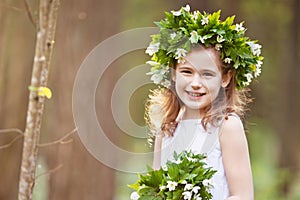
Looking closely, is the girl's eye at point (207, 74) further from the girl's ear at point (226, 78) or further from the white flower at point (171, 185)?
the white flower at point (171, 185)

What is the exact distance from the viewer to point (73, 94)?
16.5 ft

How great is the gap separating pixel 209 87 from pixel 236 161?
29cm

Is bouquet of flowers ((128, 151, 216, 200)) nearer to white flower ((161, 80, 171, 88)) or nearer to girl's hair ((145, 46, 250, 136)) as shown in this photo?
girl's hair ((145, 46, 250, 136))

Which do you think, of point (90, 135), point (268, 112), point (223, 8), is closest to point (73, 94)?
point (90, 135)

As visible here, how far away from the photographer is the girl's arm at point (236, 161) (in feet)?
8.14

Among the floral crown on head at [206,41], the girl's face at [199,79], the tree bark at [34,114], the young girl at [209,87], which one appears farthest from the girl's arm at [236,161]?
the tree bark at [34,114]

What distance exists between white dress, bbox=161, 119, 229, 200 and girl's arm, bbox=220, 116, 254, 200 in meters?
0.03

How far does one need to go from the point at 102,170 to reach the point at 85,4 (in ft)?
4.12

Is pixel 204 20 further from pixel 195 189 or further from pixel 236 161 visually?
pixel 195 189

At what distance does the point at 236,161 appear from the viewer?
250 centimetres

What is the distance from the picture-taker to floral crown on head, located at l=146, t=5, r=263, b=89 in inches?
103

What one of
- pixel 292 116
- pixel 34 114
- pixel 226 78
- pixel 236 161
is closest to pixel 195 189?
pixel 236 161

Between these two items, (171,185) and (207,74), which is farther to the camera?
(207,74)

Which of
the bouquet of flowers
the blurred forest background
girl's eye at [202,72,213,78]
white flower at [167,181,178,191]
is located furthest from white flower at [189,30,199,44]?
the blurred forest background
